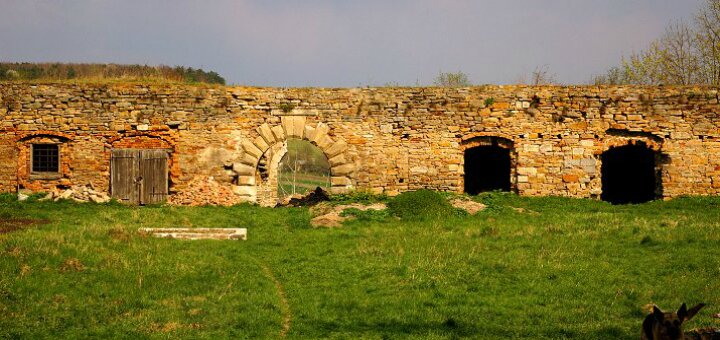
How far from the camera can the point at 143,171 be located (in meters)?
17.5

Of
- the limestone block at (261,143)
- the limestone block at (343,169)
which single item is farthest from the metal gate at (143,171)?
the limestone block at (343,169)

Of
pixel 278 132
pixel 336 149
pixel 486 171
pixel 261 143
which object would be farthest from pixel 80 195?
pixel 486 171

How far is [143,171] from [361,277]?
31.9 ft

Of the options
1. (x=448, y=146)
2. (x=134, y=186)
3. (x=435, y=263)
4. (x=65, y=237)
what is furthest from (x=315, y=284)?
(x=134, y=186)

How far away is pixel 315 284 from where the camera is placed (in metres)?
9.66

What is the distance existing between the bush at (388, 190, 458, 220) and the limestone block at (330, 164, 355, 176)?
1911 mm

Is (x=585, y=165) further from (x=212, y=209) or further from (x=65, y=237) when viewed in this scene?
(x=65, y=237)

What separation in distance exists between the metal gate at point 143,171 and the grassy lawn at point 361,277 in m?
2.92

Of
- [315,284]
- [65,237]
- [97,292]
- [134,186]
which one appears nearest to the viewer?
[97,292]

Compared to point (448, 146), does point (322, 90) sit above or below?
above

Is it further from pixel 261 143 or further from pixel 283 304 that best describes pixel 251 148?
pixel 283 304

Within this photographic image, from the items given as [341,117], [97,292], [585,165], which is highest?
[341,117]

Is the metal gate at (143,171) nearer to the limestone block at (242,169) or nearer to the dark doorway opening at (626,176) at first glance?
the limestone block at (242,169)

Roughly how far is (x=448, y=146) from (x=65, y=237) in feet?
32.3
